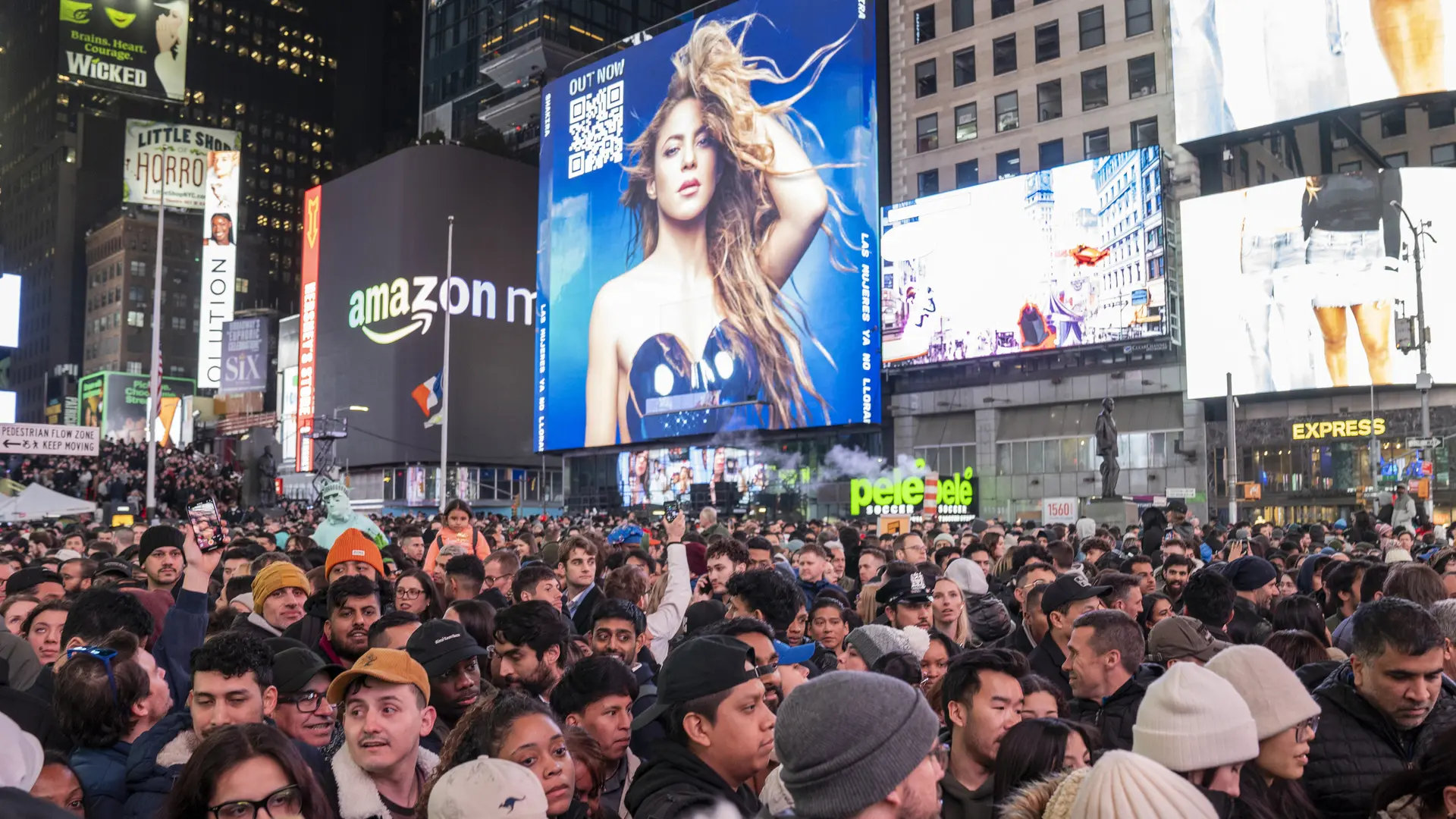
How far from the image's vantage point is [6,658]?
20.3 feet

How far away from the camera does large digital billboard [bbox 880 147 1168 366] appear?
140 feet

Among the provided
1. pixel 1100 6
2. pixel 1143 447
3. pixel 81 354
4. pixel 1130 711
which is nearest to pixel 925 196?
pixel 1100 6

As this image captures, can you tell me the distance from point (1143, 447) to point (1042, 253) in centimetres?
837

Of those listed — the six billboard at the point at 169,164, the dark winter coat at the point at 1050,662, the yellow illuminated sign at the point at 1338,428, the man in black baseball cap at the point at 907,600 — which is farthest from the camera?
the six billboard at the point at 169,164

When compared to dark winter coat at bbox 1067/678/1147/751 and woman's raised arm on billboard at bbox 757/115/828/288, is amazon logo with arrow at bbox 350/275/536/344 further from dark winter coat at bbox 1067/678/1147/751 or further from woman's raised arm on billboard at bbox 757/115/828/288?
dark winter coat at bbox 1067/678/1147/751

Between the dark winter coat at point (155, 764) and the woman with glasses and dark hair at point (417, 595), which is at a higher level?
the woman with glasses and dark hair at point (417, 595)

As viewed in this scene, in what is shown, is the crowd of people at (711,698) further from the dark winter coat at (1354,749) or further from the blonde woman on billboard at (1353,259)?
the blonde woman on billboard at (1353,259)

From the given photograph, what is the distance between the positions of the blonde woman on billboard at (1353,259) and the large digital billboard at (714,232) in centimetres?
1687

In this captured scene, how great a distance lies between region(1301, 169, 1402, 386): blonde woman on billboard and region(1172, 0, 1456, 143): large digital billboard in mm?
3215

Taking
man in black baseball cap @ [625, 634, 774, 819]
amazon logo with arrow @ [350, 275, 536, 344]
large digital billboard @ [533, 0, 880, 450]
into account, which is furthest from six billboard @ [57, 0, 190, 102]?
man in black baseball cap @ [625, 634, 774, 819]

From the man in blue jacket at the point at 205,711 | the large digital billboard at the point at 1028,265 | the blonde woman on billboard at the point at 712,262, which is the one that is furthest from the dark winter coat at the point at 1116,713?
the blonde woman on billboard at the point at 712,262

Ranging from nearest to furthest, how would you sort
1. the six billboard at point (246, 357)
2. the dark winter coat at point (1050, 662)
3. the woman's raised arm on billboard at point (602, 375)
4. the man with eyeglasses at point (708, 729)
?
1. the man with eyeglasses at point (708, 729)
2. the dark winter coat at point (1050, 662)
3. the woman's raised arm on billboard at point (602, 375)
4. the six billboard at point (246, 357)

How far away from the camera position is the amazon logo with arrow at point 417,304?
68688mm

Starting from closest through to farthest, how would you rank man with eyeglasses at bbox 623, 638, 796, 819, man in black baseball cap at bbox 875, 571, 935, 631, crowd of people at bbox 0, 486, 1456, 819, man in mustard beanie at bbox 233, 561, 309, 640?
crowd of people at bbox 0, 486, 1456, 819 → man with eyeglasses at bbox 623, 638, 796, 819 → man in mustard beanie at bbox 233, 561, 309, 640 → man in black baseball cap at bbox 875, 571, 935, 631
